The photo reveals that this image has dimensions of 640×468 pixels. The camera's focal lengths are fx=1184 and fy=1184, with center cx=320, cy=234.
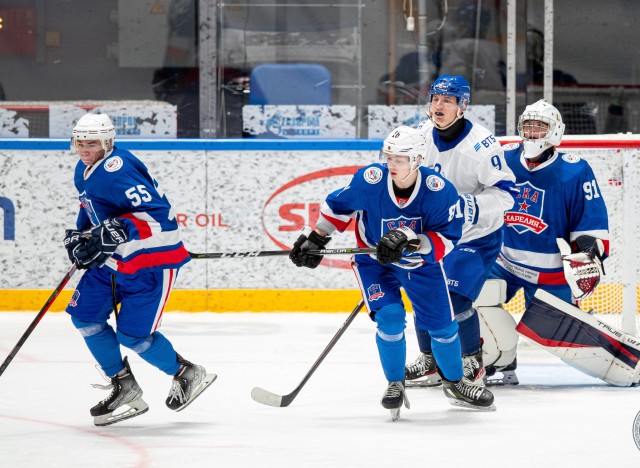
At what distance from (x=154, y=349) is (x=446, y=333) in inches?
36.8

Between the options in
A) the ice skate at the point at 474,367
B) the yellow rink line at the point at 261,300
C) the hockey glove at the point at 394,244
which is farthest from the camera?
the yellow rink line at the point at 261,300

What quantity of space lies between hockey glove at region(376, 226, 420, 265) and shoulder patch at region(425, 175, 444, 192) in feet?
0.51

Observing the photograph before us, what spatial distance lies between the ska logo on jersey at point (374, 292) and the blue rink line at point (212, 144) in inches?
103

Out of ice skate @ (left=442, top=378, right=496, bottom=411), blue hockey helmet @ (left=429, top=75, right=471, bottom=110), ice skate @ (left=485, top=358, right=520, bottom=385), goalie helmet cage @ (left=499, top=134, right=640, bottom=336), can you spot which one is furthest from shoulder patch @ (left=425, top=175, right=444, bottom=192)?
goalie helmet cage @ (left=499, top=134, right=640, bottom=336)

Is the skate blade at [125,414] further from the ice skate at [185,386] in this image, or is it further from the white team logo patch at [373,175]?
the white team logo patch at [373,175]

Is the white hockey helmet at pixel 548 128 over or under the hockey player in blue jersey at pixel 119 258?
over

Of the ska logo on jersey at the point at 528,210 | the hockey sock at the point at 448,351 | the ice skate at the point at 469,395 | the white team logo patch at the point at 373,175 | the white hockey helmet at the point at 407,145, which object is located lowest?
the ice skate at the point at 469,395

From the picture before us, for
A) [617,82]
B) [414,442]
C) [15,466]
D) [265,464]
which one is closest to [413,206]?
[414,442]

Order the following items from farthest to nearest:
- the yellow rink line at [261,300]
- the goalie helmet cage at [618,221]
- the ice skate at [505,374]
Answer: the yellow rink line at [261,300]
the goalie helmet cage at [618,221]
the ice skate at [505,374]

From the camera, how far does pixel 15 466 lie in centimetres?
313

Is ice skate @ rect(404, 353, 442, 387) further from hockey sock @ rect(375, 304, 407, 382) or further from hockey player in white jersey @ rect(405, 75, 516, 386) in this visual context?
hockey sock @ rect(375, 304, 407, 382)

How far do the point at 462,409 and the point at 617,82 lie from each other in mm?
3254

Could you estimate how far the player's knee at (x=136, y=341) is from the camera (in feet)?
12.1

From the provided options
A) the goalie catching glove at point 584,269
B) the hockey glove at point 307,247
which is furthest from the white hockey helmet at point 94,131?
the goalie catching glove at point 584,269
